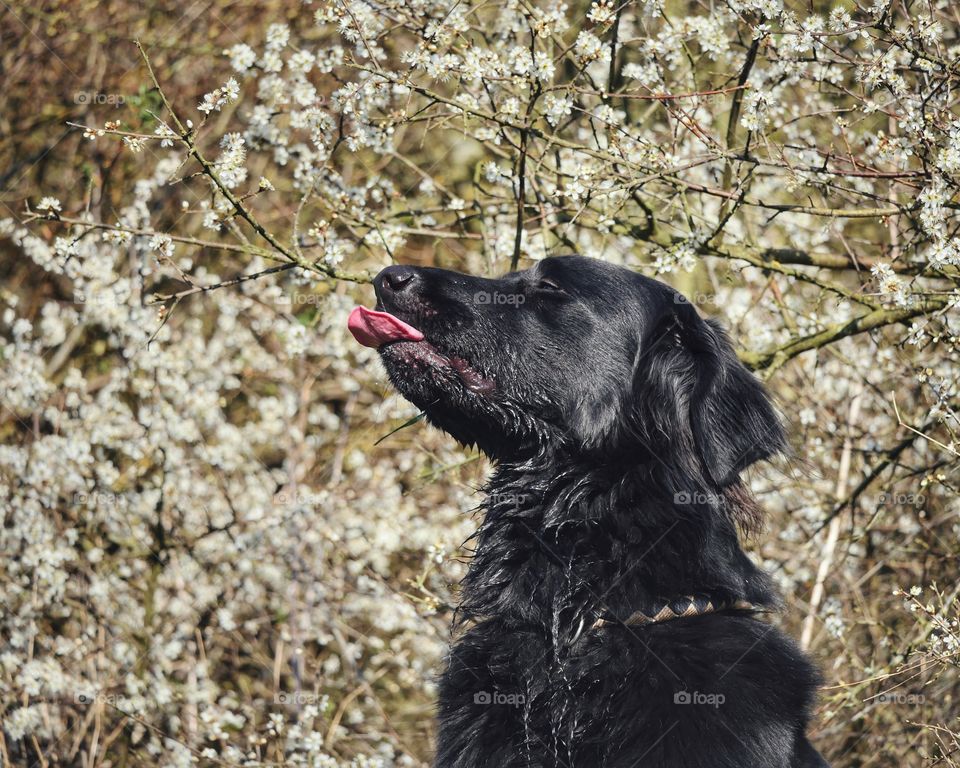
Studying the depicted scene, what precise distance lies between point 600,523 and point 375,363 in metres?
3.90

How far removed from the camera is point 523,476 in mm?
3510

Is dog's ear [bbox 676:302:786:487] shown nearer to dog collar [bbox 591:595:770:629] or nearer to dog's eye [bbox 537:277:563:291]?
dog collar [bbox 591:595:770:629]

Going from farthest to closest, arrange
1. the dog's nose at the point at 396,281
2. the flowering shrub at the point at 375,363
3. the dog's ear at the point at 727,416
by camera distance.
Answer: the flowering shrub at the point at 375,363
the dog's nose at the point at 396,281
the dog's ear at the point at 727,416

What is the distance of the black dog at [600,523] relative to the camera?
296 centimetres

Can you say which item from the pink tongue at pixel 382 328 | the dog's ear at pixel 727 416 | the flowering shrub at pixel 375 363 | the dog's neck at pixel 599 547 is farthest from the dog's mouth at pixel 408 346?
the flowering shrub at pixel 375 363

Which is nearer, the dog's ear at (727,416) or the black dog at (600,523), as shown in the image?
the black dog at (600,523)

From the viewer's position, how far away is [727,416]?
→ 10.7 feet

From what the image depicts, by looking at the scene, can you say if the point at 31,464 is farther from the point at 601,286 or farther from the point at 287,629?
the point at 601,286

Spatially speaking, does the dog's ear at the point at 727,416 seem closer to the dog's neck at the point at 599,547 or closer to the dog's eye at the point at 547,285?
the dog's neck at the point at 599,547

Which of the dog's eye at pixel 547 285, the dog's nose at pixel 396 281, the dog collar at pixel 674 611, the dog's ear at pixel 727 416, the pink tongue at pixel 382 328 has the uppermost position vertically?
the dog's eye at pixel 547 285

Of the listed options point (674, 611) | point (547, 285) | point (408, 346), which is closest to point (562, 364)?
point (547, 285)

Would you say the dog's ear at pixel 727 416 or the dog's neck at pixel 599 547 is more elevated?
the dog's ear at pixel 727 416

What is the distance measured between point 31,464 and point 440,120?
327 cm

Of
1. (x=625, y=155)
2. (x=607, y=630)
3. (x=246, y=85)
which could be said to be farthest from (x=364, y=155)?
(x=607, y=630)
